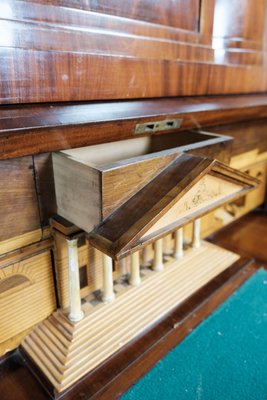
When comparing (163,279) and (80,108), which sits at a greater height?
(80,108)

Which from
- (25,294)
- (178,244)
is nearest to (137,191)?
(25,294)

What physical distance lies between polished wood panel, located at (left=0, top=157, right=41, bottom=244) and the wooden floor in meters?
0.30

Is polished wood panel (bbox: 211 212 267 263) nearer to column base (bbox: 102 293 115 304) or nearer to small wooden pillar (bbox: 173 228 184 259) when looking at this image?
small wooden pillar (bbox: 173 228 184 259)

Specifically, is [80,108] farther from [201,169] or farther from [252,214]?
[252,214]

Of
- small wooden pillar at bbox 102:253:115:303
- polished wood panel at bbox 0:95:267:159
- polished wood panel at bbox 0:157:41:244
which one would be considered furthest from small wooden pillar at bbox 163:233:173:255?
polished wood panel at bbox 0:157:41:244

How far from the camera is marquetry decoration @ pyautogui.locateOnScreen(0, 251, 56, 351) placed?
2.06ft

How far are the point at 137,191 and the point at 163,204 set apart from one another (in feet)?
0.21

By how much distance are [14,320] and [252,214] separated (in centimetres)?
106

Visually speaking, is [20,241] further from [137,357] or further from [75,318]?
[137,357]

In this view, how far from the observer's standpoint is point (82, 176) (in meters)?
0.53

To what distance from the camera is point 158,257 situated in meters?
0.89

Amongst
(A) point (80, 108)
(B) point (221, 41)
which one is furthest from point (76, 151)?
(B) point (221, 41)

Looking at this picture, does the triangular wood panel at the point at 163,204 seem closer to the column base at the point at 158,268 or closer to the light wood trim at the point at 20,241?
the light wood trim at the point at 20,241

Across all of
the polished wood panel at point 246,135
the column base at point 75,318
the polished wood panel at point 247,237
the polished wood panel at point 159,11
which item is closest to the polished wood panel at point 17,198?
the column base at point 75,318
